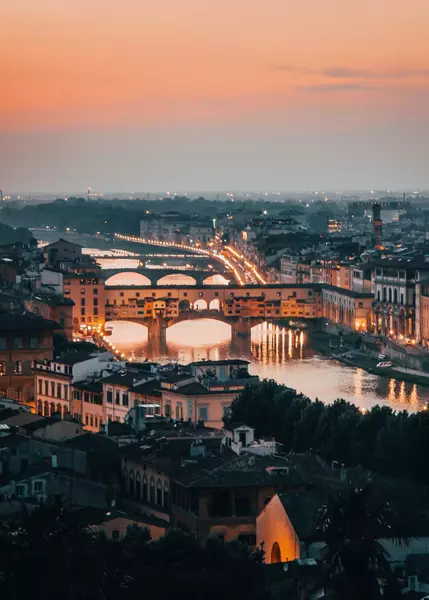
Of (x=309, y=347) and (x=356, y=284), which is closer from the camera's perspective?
(x=309, y=347)

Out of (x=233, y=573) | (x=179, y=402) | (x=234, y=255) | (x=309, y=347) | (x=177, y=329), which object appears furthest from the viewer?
(x=234, y=255)

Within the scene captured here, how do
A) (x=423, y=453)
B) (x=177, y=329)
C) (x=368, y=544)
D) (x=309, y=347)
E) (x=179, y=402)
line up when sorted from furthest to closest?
(x=177, y=329)
(x=309, y=347)
(x=179, y=402)
(x=423, y=453)
(x=368, y=544)

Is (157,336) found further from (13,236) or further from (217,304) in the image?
(13,236)

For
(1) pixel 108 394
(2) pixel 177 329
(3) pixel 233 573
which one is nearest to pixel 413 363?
(2) pixel 177 329

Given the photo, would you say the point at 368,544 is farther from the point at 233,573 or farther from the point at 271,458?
the point at 271,458

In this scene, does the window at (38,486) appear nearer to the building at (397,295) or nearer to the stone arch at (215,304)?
the building at (397,295)
